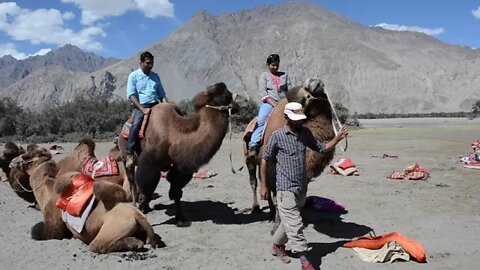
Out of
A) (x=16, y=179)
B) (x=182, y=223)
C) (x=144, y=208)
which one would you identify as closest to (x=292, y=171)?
(x=182, y=223)

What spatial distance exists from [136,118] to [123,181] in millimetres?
1510

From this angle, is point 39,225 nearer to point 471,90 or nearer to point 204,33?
point 471,90

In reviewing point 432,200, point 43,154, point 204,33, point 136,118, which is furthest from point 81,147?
point 204,33

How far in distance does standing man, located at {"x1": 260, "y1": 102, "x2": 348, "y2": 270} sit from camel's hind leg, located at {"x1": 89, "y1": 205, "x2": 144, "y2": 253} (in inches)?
71.1

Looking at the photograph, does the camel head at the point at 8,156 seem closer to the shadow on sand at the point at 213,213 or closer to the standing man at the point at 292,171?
the shadow on sand at the point at 213,213

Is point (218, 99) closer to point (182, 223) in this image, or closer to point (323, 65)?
point (182, 223)

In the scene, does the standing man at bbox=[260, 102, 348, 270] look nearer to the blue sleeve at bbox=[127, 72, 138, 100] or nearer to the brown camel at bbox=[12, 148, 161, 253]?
the brown camel at bbox=[12, 148, 161, 253]

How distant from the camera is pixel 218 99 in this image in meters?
7.62

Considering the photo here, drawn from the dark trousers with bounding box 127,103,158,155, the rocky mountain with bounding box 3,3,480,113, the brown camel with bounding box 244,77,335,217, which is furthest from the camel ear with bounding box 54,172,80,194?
the rocky mountain with bounding box 3,3,480,113

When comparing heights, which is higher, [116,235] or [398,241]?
[116,235]

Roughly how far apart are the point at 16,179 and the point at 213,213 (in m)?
3.21

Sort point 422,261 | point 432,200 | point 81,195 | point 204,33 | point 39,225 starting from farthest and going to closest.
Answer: point 204,33 < point 432,200 < point 39,225 < point 81,195 < point 422,261

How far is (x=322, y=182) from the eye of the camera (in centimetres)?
1203

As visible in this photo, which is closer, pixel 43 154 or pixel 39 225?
pixel 39 225
